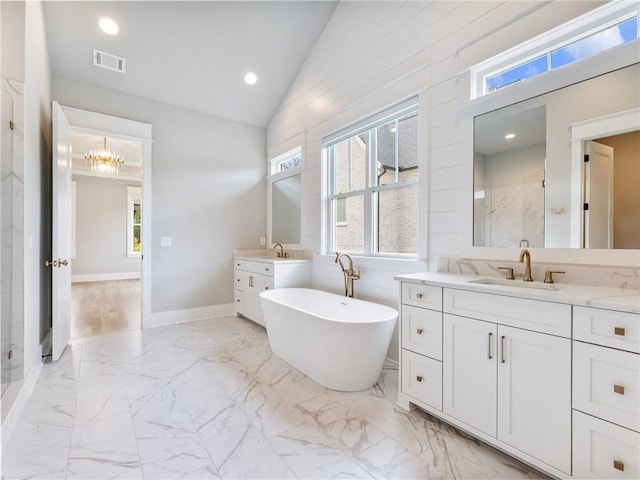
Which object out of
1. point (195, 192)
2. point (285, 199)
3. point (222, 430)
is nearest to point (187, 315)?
point (195, 192)

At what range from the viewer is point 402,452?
1597mm

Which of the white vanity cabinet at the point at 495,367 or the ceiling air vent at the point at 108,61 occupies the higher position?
the ceiling air vent at the point at 108,61

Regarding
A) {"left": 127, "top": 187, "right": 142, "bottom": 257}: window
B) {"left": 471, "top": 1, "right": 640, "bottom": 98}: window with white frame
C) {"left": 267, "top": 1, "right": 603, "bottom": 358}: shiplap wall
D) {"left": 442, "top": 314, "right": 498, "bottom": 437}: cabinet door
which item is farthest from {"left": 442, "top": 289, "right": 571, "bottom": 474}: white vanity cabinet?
{"left": 127, "top": 187, "right": 142, "bottom": 257}: window

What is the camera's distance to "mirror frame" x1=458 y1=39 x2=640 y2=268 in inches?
60.9

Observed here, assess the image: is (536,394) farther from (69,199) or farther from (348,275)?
(69,199)

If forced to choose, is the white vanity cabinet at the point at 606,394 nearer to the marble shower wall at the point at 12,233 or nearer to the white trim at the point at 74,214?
the marble shower wall at the point at 12,233

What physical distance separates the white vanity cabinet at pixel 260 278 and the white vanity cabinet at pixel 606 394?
2721 mm

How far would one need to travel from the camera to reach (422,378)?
1.89 m

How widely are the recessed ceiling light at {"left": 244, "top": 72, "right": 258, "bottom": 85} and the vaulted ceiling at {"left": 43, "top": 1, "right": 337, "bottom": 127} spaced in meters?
0.05

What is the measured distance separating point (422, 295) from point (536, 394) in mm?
720

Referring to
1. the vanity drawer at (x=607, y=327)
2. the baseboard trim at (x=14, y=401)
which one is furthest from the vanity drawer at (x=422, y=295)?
the baseboard trim at (x=14, y=401)

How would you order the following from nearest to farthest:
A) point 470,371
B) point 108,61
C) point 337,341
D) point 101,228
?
point 470,371, point 337,341, point 108,61, point 101,228

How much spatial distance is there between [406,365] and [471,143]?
1.62 m

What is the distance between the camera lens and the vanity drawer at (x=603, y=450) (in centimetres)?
115
